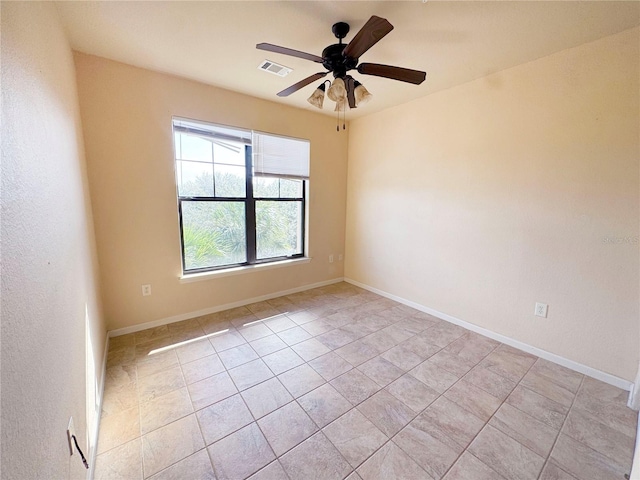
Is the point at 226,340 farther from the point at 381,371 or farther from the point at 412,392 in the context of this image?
the point at 412,392

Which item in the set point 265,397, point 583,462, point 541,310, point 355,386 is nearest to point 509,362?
point 541,310

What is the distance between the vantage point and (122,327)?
2.57 metres

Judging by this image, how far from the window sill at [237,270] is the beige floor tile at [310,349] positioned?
1196mm

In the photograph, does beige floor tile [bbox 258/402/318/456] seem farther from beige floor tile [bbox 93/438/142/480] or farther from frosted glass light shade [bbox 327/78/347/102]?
frosted glass light shade [bbox 327/78/347/102]

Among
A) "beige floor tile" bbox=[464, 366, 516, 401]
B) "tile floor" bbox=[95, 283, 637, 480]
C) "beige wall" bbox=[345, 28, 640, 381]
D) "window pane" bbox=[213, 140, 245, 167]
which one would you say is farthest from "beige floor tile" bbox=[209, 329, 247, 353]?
"beige wall" bbox=[345, 28, 640, 381]

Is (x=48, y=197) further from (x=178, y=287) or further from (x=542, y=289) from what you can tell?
(x=542, y=289)

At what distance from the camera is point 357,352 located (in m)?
2.35

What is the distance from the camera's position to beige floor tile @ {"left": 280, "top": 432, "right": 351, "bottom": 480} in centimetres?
132

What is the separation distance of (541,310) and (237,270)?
9.96 feet

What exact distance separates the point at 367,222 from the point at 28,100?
3337 mm

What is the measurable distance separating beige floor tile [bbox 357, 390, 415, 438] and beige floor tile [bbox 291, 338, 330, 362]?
0.62m

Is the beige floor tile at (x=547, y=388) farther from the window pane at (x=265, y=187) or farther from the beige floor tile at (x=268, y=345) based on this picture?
the window pane at (x=265, y=187)

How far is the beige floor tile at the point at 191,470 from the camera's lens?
1.30m

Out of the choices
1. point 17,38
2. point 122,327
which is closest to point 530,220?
point 17,38
